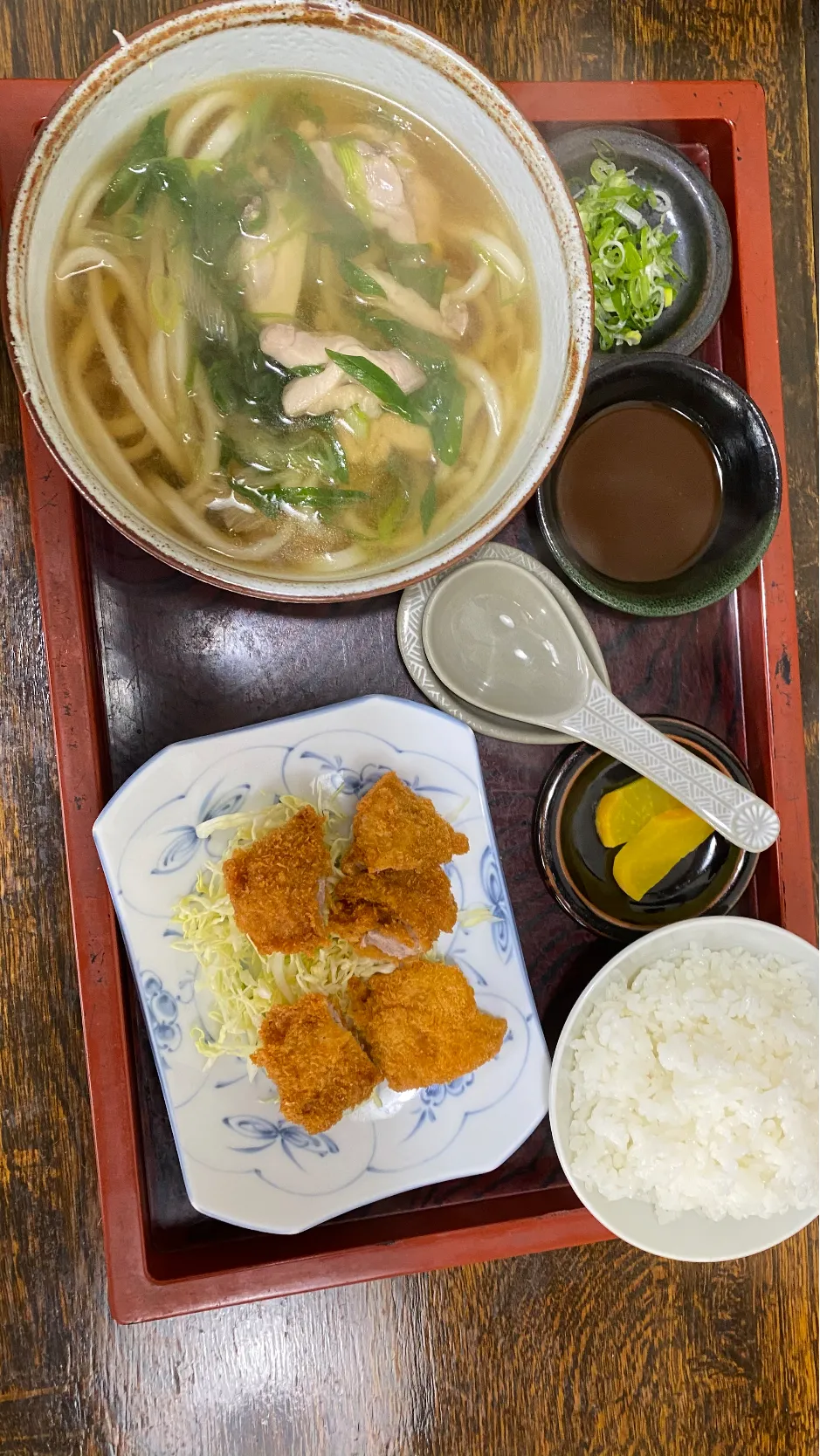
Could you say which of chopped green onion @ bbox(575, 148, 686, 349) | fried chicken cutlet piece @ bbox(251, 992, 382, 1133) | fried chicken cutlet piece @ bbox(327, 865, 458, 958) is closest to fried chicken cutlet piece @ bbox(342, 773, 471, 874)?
fried chicken cutlet piece @ bbox(327, 865, 458, 958)

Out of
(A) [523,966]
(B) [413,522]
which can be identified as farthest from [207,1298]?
(B) [413,522]

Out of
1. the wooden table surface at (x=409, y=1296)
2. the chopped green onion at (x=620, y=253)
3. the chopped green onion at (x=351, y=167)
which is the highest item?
the chopped green onion at (x=351, y=167)

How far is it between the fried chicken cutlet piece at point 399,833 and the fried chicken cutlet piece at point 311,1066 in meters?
0.29

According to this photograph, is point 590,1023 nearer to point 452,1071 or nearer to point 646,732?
point 452,1071

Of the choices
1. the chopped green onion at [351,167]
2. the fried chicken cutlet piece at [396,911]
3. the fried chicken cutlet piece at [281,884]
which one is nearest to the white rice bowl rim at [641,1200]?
the fried chicken cutlet piece at [396,911]

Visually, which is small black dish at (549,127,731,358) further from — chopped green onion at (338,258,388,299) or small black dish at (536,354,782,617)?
chopped green onion at (338,258,388,299)

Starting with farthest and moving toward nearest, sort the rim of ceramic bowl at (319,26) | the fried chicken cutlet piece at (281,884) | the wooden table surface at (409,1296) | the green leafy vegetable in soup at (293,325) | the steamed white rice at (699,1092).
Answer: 1. the wooden table surface at (409,1296)
2. the steamed white rice at (699,1092)
3. the fried chicken cutlet piece at (281,884)
4. the green leafy vegetable in soup at (293,325)
5. the rim of ceramic bowl at (319,26)

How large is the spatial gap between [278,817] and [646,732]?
684 mm

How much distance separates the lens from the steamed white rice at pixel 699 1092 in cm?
174

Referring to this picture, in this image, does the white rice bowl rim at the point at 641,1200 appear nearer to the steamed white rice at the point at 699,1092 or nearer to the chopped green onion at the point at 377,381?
the steamed white rice at the point at 699,1092

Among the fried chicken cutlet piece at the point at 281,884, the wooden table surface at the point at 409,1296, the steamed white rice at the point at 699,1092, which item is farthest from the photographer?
the wooden table surface at the point at 409,1296

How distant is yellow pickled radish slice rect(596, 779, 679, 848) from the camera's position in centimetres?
180

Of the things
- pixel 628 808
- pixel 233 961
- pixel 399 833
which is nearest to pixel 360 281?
pixel 399 833

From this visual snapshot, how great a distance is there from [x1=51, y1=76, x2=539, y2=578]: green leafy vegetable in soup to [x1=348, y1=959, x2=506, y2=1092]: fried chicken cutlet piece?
746mm
